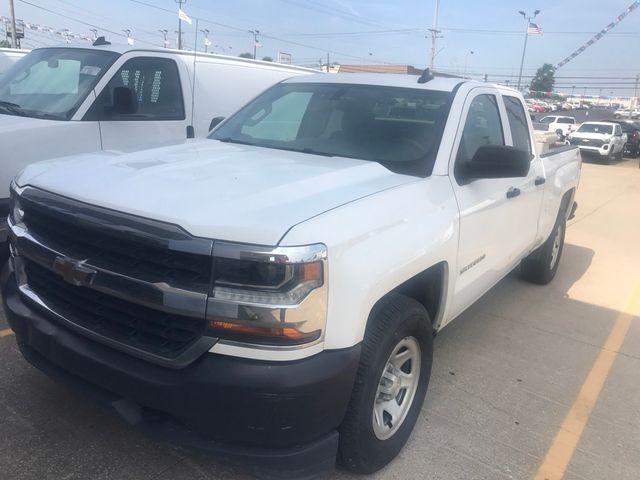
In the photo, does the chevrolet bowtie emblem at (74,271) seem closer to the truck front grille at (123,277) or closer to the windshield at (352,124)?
the truck front grille at (123,277)

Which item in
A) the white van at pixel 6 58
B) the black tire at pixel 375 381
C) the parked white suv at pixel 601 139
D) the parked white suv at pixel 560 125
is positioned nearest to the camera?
the black tire at pixel 375 381

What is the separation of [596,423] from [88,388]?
2.94 meters

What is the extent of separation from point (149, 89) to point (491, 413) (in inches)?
177

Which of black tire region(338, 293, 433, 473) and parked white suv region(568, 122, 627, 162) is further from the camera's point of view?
parked white suv region(568, 122, 627, 162)

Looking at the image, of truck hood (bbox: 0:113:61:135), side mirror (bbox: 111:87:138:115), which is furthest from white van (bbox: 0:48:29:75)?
side mirror (bbox: 111:87:138:115)

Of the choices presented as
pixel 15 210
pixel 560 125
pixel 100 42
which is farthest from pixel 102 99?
pixel 560 125

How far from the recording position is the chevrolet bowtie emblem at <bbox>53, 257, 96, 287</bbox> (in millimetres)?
2359

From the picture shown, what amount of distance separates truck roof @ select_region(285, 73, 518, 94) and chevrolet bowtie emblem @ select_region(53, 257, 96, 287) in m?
2.38

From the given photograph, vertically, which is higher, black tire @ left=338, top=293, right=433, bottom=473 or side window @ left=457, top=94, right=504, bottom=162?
side window @ left=457, top=94, right=504, bottom=162

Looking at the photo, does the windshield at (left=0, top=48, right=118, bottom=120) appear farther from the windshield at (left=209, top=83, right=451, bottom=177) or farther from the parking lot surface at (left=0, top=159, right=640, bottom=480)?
the parking lot surface at (left=0, top=159, right=640, bottom=480)

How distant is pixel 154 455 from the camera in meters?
2.87

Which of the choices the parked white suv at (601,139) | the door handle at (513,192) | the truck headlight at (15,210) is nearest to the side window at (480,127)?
the door handle at (513,192)

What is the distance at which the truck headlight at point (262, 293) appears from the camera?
6.94 feet

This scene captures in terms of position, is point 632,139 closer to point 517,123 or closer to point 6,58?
point 517,123
